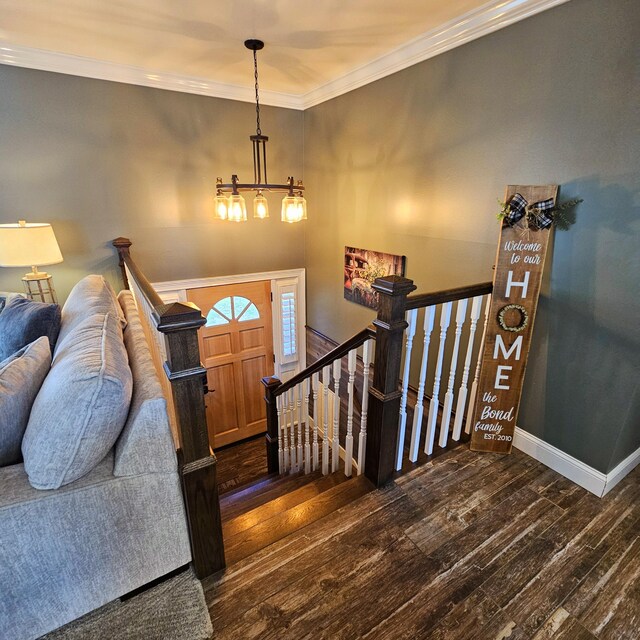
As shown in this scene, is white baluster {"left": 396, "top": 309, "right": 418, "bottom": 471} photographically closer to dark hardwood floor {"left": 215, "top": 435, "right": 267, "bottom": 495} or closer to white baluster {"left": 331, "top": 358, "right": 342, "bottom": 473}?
white baluster {"left": 331, "top": 358, "right": 342, "bottom": 473}

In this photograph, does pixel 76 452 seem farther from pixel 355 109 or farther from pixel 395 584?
pixel 355 109

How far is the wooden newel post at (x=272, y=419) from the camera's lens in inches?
117

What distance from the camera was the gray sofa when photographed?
1103 millimetres

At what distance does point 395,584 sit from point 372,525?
273 mm

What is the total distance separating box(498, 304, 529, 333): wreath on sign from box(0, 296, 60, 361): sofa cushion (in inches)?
94.8

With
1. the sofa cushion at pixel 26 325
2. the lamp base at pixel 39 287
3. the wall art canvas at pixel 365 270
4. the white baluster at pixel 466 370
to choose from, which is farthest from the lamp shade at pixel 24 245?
the white baluster at pixel 466 370

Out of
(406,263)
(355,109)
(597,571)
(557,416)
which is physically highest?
(355,109)

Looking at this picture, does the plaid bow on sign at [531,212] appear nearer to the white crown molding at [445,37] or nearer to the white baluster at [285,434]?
the white crown molding at [445,37]

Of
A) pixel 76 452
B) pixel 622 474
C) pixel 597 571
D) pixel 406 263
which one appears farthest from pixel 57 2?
pixel 622 474

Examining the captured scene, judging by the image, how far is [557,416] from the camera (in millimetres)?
2115

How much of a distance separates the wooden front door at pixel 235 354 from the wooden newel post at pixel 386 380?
2784 millimetres

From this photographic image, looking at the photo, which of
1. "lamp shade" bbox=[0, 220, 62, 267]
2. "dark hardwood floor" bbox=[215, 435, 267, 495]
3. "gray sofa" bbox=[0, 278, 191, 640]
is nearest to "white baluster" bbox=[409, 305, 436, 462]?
"gray sofa" bbox=[0, 278, 191, 640]

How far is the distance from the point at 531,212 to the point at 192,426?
76.8 inches

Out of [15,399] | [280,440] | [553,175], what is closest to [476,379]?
[553,175]
